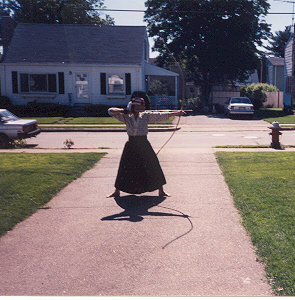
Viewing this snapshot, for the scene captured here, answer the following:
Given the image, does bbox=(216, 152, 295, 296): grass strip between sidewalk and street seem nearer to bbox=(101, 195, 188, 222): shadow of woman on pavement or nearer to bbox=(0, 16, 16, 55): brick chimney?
bbox=(101, 195, 188, 222): shadow of woman on pavement

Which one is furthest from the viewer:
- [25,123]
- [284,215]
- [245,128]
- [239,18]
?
[239,18]

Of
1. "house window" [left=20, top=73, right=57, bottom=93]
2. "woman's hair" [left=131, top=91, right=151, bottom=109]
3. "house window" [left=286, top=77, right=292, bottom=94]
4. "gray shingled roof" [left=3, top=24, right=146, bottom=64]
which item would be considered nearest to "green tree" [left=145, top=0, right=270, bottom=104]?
"house window" [left=286, top=77, right=292, bottom=94]

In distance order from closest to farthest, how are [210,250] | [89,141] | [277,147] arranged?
[210,250] < [277,147] < [89,141]

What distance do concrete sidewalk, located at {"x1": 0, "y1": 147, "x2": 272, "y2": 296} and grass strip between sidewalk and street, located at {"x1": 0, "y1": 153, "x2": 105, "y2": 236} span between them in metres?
0.26

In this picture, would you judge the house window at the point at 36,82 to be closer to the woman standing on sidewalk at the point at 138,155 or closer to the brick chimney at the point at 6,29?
the brick chimney at the point at 6,29

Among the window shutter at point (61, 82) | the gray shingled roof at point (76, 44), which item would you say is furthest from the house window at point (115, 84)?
the window shutter at point (61, 82)

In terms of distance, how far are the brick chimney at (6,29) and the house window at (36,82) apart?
354cm

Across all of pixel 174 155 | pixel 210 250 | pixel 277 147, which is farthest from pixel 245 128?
pixel 210 250

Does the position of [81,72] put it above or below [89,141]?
above

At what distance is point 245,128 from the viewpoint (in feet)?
71.4

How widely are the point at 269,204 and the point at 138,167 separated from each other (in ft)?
7.21

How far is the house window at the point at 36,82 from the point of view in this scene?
30.4 m

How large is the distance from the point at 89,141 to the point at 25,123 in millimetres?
2740

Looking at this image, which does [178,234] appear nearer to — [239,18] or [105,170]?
[105,170]
